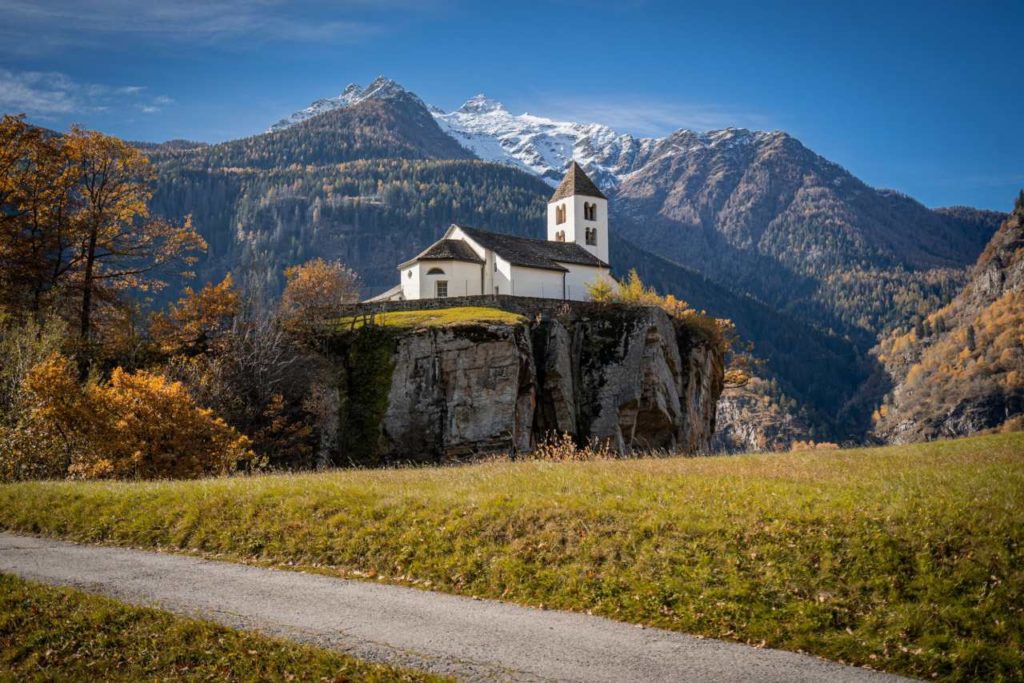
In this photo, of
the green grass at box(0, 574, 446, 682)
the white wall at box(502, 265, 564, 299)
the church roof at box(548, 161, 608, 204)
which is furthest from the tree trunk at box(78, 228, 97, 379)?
the church roof at box(548, 161, 608, 204)

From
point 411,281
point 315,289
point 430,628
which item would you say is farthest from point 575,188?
point 430,628

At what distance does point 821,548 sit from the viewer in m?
14.8

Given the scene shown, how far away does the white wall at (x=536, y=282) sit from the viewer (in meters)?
58.3

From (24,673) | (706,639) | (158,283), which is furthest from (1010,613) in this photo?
(158,283)

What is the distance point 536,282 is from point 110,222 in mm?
29482

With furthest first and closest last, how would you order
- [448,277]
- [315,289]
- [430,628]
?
[315,289], [448,277], [430,628]

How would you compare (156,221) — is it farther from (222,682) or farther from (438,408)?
(222,682)

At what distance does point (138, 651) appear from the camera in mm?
12391

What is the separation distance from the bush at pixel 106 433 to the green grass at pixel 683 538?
626 cm

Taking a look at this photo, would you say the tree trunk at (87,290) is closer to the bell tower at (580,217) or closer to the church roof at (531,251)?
the church roof at (531,251)

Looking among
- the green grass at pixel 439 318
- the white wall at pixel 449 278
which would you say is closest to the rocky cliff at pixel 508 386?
the green grass at pixel 439 318

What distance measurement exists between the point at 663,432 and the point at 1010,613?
37.4 meters

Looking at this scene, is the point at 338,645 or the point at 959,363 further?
the point at 959,363

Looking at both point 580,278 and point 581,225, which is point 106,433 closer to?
point 580,278
